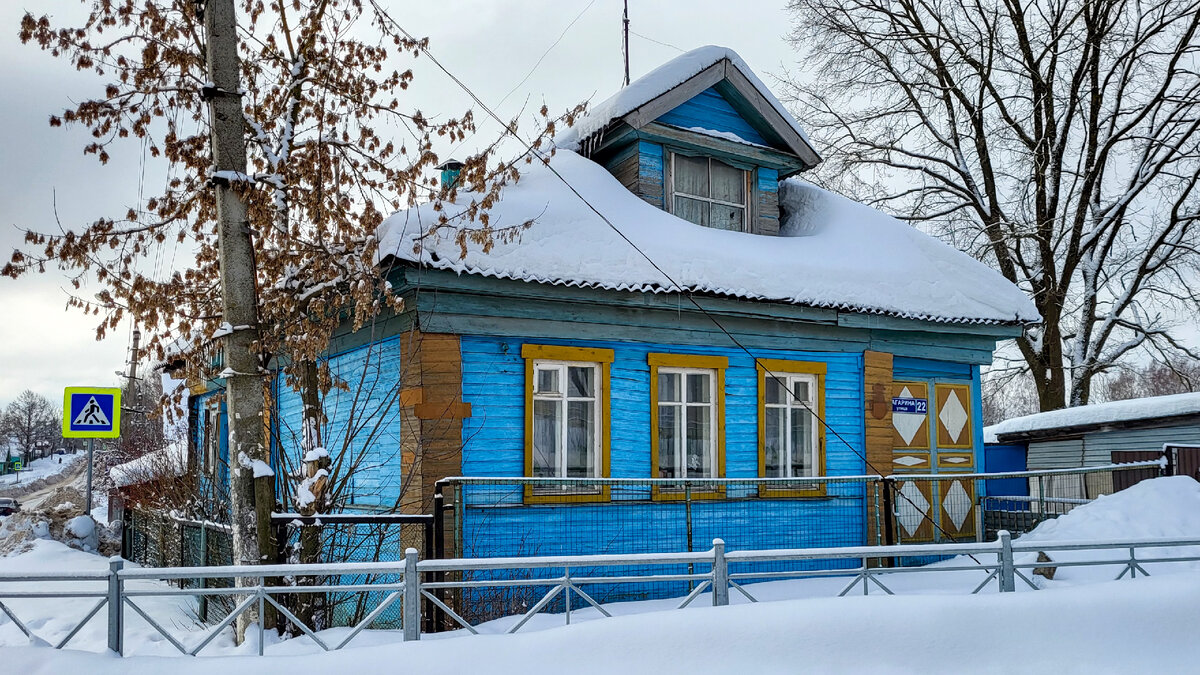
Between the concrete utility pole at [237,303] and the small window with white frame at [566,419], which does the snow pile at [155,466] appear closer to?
the small window with white frame at [566,419]

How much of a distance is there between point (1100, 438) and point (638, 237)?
45.3 ft

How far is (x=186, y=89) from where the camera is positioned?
7832 millimetres

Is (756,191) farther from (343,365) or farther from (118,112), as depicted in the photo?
(118,112)

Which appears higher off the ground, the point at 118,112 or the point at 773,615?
the point at 118,112

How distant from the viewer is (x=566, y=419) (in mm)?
10062

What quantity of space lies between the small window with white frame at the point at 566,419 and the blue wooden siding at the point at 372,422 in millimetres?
1458

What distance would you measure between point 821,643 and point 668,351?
4.85 metres

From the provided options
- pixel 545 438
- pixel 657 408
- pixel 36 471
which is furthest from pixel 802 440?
pixel 36 471

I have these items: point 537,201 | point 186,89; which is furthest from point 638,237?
point 186,89

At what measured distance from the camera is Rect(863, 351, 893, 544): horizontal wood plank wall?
1191cm

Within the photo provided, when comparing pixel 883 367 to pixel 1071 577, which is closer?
pixel 1071 577

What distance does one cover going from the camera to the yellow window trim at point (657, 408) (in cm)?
1044

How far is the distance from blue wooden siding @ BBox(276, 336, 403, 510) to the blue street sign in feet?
21.4

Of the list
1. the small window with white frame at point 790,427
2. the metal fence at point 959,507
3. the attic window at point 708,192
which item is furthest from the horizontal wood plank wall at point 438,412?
the metal fence at point 959,507
